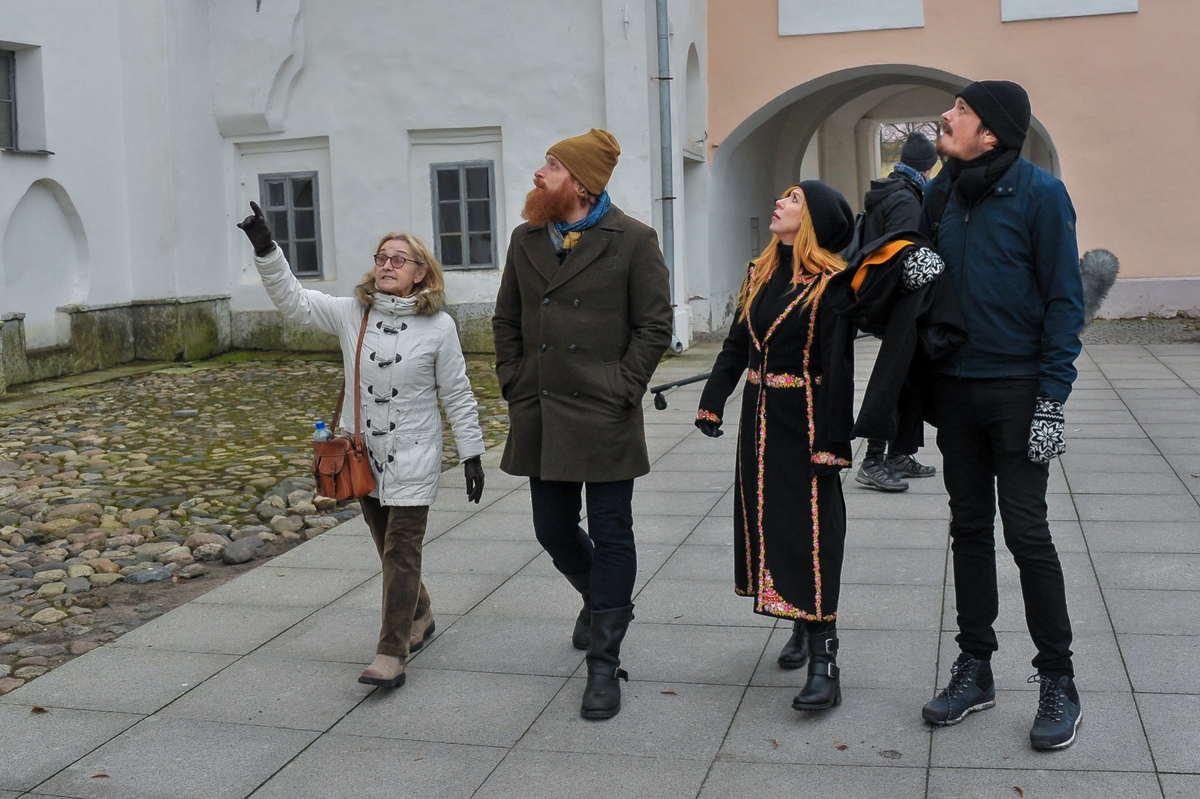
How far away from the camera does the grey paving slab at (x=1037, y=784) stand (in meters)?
3.29

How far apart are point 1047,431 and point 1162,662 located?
1.23 metres

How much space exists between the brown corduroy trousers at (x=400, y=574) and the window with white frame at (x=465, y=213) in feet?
38.6

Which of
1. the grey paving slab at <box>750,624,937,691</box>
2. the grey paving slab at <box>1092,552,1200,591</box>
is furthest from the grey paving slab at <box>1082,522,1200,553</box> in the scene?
the grey paving slab at <box>750,624,937,691</box>

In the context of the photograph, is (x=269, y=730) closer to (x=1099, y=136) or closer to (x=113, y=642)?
(x=113, y=642)

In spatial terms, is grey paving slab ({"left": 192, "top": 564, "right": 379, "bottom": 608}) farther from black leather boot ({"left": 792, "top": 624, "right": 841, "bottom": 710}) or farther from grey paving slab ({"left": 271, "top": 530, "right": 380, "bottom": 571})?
black leather boot ({"left": 792, "top": 624, "right": 841, "bottom": 710})

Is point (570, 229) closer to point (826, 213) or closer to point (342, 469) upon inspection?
point (826, 213)

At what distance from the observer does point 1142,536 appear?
5.98m

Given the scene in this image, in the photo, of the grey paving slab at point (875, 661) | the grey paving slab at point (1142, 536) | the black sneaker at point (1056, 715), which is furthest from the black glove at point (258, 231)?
the grey paving slab at point (1142, 536)

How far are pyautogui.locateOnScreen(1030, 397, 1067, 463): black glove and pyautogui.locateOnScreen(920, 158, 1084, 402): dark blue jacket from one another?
3cm

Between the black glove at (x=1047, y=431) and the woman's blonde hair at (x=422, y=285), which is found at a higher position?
the woman's blonde hair at (x=422, y=285)

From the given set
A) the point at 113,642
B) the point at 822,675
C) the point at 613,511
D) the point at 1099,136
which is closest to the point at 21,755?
the point at 113,642

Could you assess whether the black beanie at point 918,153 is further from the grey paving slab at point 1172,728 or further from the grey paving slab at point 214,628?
the grey paving slab at point 214,628

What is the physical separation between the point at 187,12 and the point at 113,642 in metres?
12.4

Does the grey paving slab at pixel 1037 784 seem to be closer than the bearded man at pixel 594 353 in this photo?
Yes
